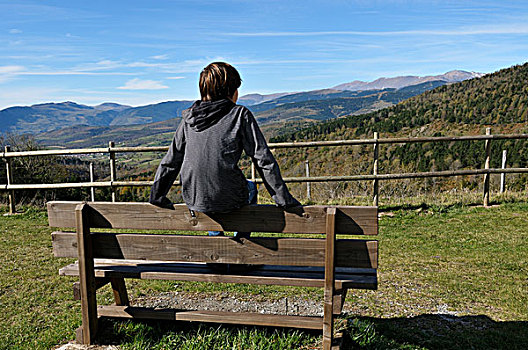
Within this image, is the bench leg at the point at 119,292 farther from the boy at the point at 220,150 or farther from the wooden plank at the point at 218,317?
the boy at the point at 220,150

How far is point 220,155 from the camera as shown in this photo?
256 centimetres

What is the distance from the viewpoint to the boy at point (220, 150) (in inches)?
99.0

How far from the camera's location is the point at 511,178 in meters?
19.2

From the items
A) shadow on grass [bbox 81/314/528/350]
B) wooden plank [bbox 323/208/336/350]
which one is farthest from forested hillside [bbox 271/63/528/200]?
wooden plank [bbox 323/208/336/350]

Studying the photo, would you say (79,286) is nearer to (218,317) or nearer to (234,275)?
(218,317)

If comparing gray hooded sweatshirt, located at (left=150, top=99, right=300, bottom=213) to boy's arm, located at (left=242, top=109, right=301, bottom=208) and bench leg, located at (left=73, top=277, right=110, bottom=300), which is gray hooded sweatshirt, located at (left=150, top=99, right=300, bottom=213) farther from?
bench leg, located at (left=73, top=277, right=110, bottom=300)

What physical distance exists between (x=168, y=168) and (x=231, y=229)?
559 mm

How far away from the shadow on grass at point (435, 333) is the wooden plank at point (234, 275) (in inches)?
21.0

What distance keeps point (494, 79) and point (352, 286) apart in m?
58.2

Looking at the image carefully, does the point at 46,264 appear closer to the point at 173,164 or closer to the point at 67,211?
the point at 67,211

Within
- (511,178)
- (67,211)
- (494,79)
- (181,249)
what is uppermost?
(494,79)

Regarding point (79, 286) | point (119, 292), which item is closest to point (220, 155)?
point (79, 286)

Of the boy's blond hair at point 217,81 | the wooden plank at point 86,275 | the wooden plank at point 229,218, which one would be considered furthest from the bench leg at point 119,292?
the boy's blond hair at point 217,81

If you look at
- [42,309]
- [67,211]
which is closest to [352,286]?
[67,211]
